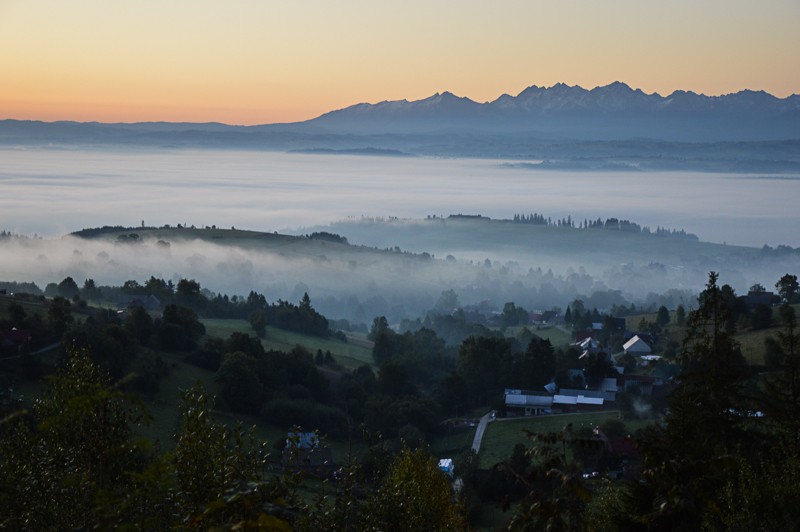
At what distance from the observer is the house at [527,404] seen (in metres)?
38.1

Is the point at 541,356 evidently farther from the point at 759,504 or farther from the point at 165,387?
the point at 759,504

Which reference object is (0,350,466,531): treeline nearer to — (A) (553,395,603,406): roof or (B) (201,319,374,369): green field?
(A) (553,395,603,406): roof

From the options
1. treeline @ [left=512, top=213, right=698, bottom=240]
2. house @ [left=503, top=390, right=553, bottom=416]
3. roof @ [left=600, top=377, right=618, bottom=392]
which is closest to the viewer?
house @ [left=503, top=390, right=553, bottom=416]

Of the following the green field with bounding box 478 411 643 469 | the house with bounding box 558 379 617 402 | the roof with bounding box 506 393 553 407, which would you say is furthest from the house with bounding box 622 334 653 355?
the green field with bounding box 478 411 643 469

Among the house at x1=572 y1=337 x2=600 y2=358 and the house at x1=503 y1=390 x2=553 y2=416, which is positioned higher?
the house at x1=503 y1=390 x2=553 y2=416

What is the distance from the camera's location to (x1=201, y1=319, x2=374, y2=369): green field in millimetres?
47344

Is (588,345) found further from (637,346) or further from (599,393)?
(599,393)

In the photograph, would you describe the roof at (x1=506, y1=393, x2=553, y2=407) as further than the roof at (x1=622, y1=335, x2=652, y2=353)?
No

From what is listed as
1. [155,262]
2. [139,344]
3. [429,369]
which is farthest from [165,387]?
[155,262]


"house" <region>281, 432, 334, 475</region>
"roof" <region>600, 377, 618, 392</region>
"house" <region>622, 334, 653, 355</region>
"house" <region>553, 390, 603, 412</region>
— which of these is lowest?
"house" <region>622, 334, 653, 355</region>

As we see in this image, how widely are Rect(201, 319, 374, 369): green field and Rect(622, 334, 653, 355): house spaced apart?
13.4 metres

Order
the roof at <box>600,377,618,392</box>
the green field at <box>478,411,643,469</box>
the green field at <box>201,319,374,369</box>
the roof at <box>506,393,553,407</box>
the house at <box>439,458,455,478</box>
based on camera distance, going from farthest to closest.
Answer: the green field at <box>201,319,374,369</box> → the roof at <box>600,377,618,392</box> → the roof at <box>506,393,553,407</box> → the green field at <box>478,411,643,469</box> → the house at <box>439,458,455,478</box>

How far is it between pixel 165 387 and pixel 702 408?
75.4 ft

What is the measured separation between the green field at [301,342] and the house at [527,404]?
9762 millimetres
